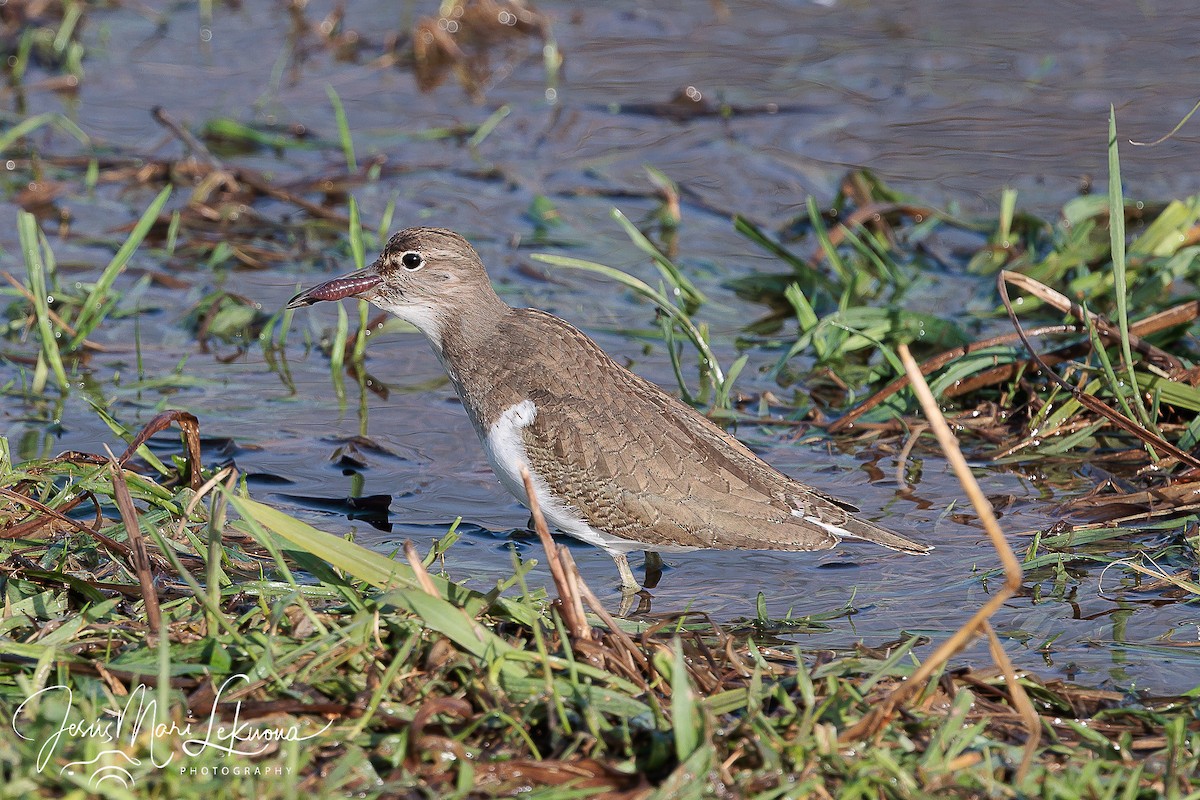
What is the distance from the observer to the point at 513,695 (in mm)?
4043

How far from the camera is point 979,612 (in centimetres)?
388

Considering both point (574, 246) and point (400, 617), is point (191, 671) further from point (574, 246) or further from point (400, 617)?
point (574, 246)

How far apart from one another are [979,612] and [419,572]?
156 centimetres

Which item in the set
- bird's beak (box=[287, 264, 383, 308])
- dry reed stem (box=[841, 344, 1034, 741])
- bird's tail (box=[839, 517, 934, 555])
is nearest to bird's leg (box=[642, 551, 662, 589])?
bird's tail (box=[839, 517, 934, 555])

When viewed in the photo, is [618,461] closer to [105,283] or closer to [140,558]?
[140,558]

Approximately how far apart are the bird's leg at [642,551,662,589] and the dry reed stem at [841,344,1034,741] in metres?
1.79

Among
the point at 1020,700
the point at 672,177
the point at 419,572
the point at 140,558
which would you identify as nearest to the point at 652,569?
the point at 419,572

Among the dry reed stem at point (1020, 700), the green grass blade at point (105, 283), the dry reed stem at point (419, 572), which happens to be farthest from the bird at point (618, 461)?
the green grass blade at point (105, 283)

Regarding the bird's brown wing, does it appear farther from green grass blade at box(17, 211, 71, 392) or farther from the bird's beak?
green grass blade at box(17, 211, 71, 392)

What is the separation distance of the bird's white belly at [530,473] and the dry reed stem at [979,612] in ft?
5.61

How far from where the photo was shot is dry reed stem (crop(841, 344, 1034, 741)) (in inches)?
141

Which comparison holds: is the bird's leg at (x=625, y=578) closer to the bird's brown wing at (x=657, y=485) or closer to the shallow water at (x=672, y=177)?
the shallow water at (x=672, y=177)

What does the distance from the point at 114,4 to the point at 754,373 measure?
778cm

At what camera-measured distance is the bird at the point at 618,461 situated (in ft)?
18.1
